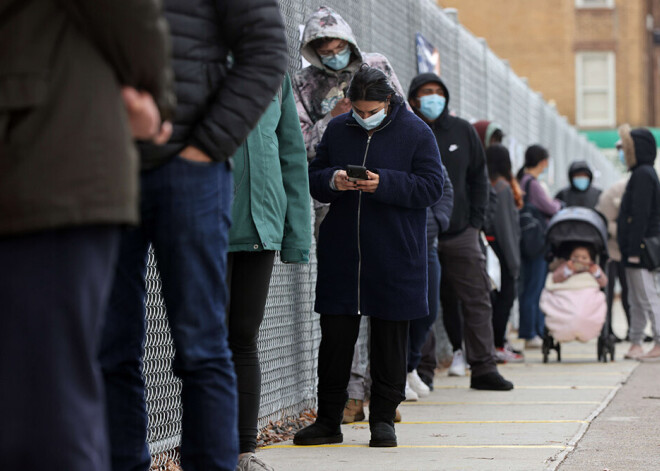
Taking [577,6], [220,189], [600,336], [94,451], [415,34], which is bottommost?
[600,336]

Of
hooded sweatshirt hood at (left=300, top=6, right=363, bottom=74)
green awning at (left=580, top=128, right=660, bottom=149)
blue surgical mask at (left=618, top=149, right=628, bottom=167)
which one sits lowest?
blue surgical mask at (left=618, top=149, right=628, bottom=167)

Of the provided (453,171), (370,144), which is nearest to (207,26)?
(370,144)

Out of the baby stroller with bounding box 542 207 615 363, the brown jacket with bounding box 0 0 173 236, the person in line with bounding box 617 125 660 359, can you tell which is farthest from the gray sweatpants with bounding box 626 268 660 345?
the brown jacket with bounding box 0 0 173 236

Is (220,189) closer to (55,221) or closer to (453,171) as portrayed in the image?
(55,221)

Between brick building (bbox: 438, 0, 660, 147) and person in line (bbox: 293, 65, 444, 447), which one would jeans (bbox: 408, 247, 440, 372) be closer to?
person in line (bbox: 293, 65, 444, 447)

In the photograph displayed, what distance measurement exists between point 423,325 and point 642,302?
14.9 feet

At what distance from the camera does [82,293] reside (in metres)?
2.66

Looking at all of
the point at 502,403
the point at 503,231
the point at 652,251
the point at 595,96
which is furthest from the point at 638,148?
the point at 595,96

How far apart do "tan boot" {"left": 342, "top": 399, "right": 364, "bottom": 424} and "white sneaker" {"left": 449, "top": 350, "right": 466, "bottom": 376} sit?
3.15m

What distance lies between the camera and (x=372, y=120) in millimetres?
5984

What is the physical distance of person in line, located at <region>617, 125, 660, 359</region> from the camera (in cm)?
1143

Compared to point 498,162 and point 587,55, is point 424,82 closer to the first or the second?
point 498,162

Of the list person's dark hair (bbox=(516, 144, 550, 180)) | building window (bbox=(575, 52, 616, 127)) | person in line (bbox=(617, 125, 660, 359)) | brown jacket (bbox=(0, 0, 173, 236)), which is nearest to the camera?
brown jacket (bbox=(0, 0, 173, 236))

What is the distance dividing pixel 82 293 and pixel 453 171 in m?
6.07
